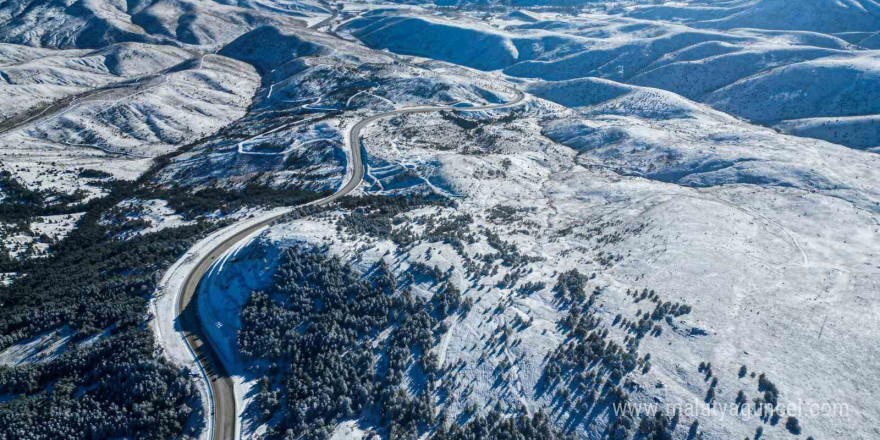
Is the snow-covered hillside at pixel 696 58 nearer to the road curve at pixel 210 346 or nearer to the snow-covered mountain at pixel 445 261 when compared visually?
the snow-covered mountain at pixel 445 261

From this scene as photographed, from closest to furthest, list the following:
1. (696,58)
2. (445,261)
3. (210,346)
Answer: (210,346)
(445,261)
(696,58)

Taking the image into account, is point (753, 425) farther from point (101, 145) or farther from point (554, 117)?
point (101, 145)

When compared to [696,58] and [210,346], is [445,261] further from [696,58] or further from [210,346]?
[696,58]

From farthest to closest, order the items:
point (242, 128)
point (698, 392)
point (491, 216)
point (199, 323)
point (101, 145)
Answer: point (242, 128), point (101, 145), point (491, 216), point (199, 323), point (698, 392)

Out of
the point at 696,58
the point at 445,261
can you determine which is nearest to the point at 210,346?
the point at 445,261

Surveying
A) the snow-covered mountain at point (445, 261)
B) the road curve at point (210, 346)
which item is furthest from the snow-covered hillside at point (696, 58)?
the road curve at point (210, 346)

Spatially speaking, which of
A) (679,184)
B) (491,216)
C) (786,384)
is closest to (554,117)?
(679,184)

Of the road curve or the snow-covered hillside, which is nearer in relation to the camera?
the road curve

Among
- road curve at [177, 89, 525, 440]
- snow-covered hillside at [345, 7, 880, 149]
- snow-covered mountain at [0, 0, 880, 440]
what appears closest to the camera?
road curve at [177, 89, 525, 440]

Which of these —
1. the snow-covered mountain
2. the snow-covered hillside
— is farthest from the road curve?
the snow-covered hillside

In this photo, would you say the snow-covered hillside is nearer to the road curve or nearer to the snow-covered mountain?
the snow-covered mountain

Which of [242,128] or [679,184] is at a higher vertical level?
[242,128]
